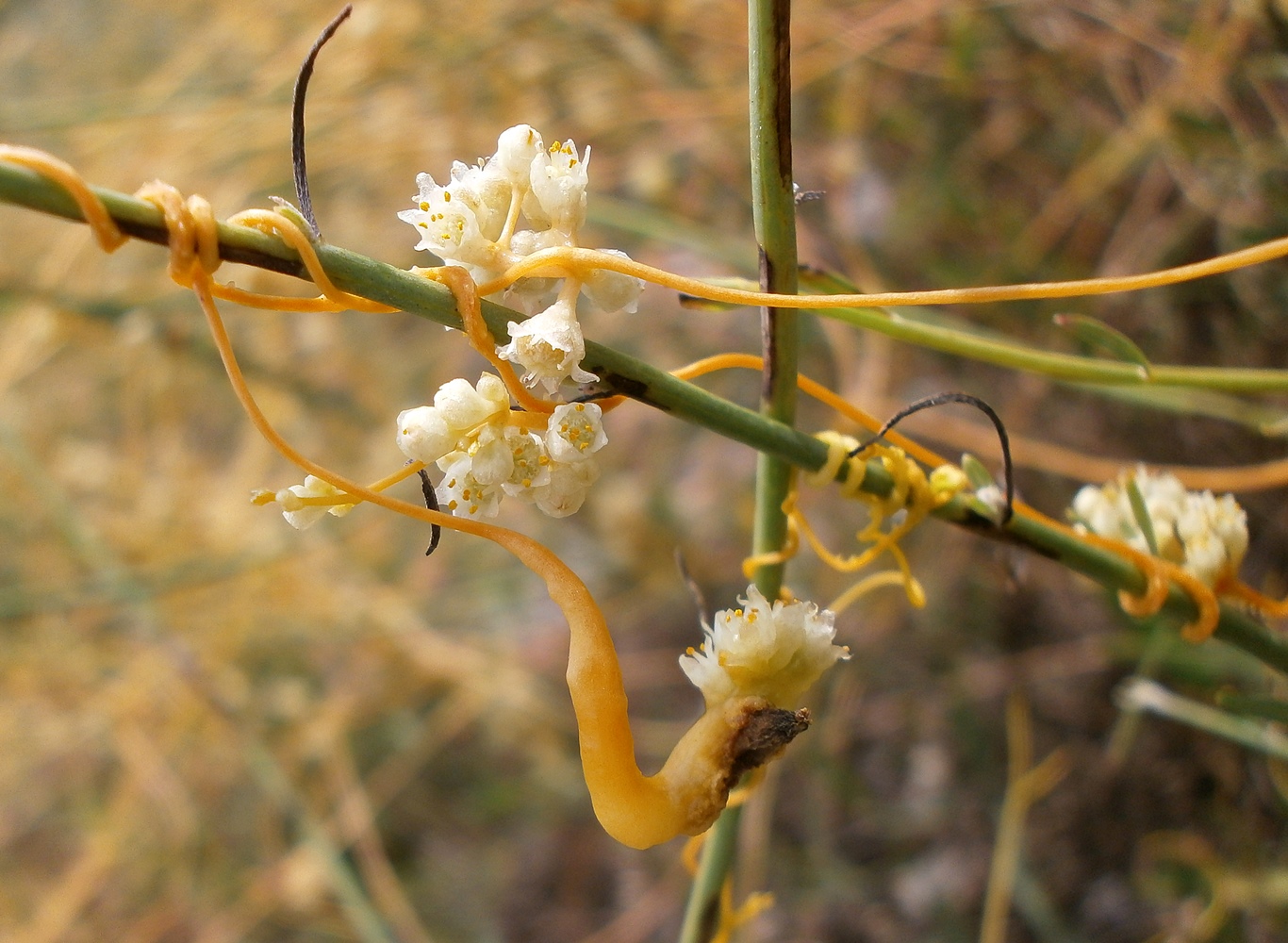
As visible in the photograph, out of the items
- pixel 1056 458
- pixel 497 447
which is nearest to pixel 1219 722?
pixel 1056 458

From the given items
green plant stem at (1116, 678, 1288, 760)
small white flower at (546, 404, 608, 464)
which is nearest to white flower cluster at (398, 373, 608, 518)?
small white flower at (546, 404, 608, 464)

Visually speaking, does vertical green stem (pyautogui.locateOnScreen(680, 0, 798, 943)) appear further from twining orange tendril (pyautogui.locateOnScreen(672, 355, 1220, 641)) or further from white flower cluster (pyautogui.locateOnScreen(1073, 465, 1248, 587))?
white flower cluster (pyautogui.locateOnScreen(1073, 465, 1248, 587))

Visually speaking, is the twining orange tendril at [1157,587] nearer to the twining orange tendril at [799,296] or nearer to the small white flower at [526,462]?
the twining orange tendril at [799,296]

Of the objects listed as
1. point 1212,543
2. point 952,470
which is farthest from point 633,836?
point 1212,543

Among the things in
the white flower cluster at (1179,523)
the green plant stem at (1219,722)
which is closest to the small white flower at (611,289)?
the white flower cluster at (1179,523)

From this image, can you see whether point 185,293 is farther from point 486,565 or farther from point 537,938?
point 537,938
